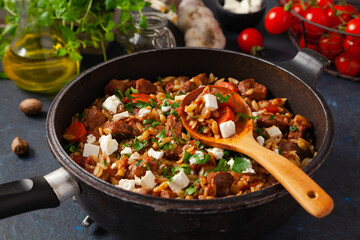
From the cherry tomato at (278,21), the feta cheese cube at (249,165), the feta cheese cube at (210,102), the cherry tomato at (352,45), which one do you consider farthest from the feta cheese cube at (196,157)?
the cherry tomato at (278,21)

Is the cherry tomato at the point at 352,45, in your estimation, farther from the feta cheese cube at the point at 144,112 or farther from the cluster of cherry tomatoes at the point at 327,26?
the feta cheese cube at the point at 144,112

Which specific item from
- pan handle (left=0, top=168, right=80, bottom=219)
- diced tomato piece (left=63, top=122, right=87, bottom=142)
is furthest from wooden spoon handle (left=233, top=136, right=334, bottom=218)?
diced tomato piece (left=63, top=122, right=87, bottom=142)

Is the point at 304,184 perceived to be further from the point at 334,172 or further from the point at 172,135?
the point at 334,172

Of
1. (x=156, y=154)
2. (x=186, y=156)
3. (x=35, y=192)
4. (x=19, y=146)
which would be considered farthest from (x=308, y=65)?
(x=19, y=146)

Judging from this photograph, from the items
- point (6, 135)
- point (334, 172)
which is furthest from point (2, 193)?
point (334, 172)

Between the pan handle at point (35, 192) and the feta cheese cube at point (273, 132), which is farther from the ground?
the pan handle at point (35, 192)

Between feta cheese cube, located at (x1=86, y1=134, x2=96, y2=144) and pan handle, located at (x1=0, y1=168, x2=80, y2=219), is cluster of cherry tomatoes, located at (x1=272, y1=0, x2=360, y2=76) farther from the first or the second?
pan handle, located at (x1=0, y1=168, x2=80, y2=219)

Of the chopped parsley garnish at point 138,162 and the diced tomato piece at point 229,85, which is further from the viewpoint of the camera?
the diced tomato piece at point 229,85
